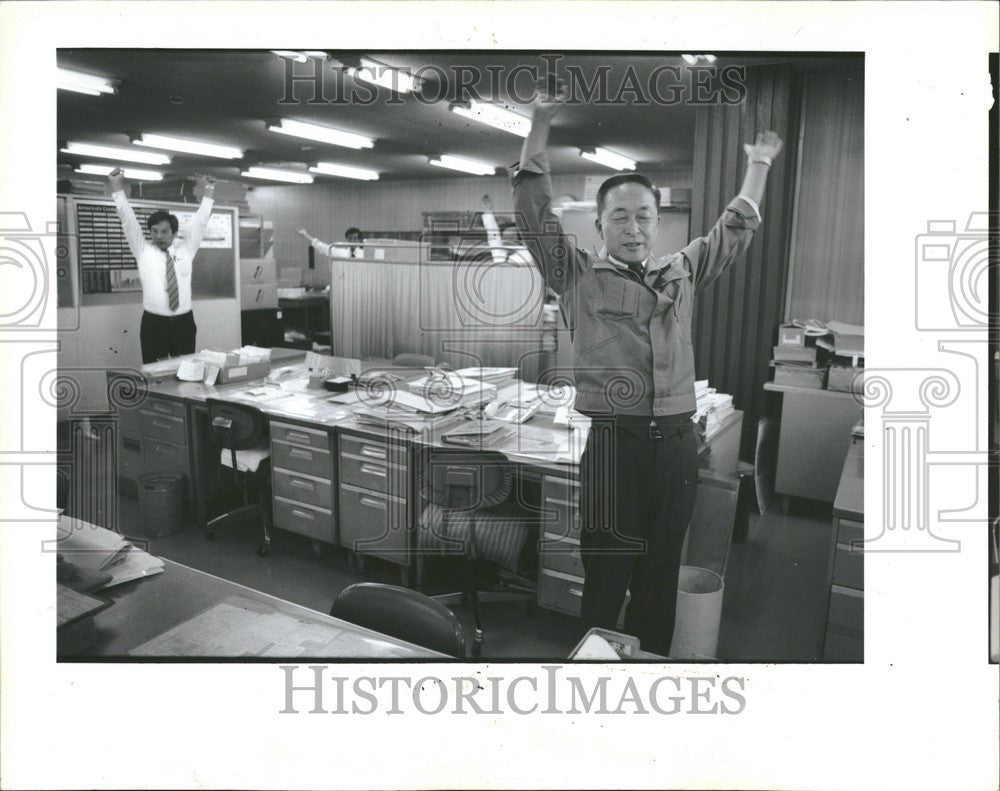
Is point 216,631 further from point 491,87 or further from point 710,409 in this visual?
point 710,409

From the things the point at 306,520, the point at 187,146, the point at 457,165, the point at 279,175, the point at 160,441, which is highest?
Result: the point at 279,175

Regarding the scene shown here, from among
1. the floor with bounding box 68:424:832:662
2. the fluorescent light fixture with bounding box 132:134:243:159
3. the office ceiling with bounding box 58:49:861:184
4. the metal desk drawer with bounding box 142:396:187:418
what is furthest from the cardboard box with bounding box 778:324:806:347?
the fluorescent light fixture with bounding box 132:134:243:159

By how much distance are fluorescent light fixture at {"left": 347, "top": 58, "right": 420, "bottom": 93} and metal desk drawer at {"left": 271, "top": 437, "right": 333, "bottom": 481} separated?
1534 mm

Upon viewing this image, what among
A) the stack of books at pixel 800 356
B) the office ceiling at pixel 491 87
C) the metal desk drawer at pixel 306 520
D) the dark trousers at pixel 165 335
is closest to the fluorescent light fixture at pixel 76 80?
the office ceiling at pixel 491 87

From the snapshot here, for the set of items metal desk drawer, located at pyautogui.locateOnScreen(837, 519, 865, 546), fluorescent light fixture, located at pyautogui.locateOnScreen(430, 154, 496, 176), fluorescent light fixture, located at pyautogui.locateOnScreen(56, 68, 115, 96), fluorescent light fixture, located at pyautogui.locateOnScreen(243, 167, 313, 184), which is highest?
fluorescent light fixture, located at pyautogui.locateOnScreen(243, 167, 313, 184)

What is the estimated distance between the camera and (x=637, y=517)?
1913 mm

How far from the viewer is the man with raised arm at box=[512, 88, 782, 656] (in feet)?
6.05

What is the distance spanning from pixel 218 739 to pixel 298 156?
6.26 meters

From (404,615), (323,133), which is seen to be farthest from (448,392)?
(323,133)

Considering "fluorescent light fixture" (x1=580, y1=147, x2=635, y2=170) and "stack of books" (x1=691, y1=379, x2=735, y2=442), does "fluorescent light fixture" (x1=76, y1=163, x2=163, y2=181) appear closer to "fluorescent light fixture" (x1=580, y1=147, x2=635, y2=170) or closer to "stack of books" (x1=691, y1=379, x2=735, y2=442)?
"fluorescent light fixture" (x1=580, y1=147, x2=635, y2=170)

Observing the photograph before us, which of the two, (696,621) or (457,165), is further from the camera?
(457,165)

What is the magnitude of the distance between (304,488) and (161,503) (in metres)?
0.69

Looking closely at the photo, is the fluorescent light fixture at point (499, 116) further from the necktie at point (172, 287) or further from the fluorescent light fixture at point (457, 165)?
the fluorescent light fixture at point (457, 165)

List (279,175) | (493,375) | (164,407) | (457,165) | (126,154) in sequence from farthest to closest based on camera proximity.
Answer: (279,175) → (126,154) → (457,165) → (493,375) → (164,407)
